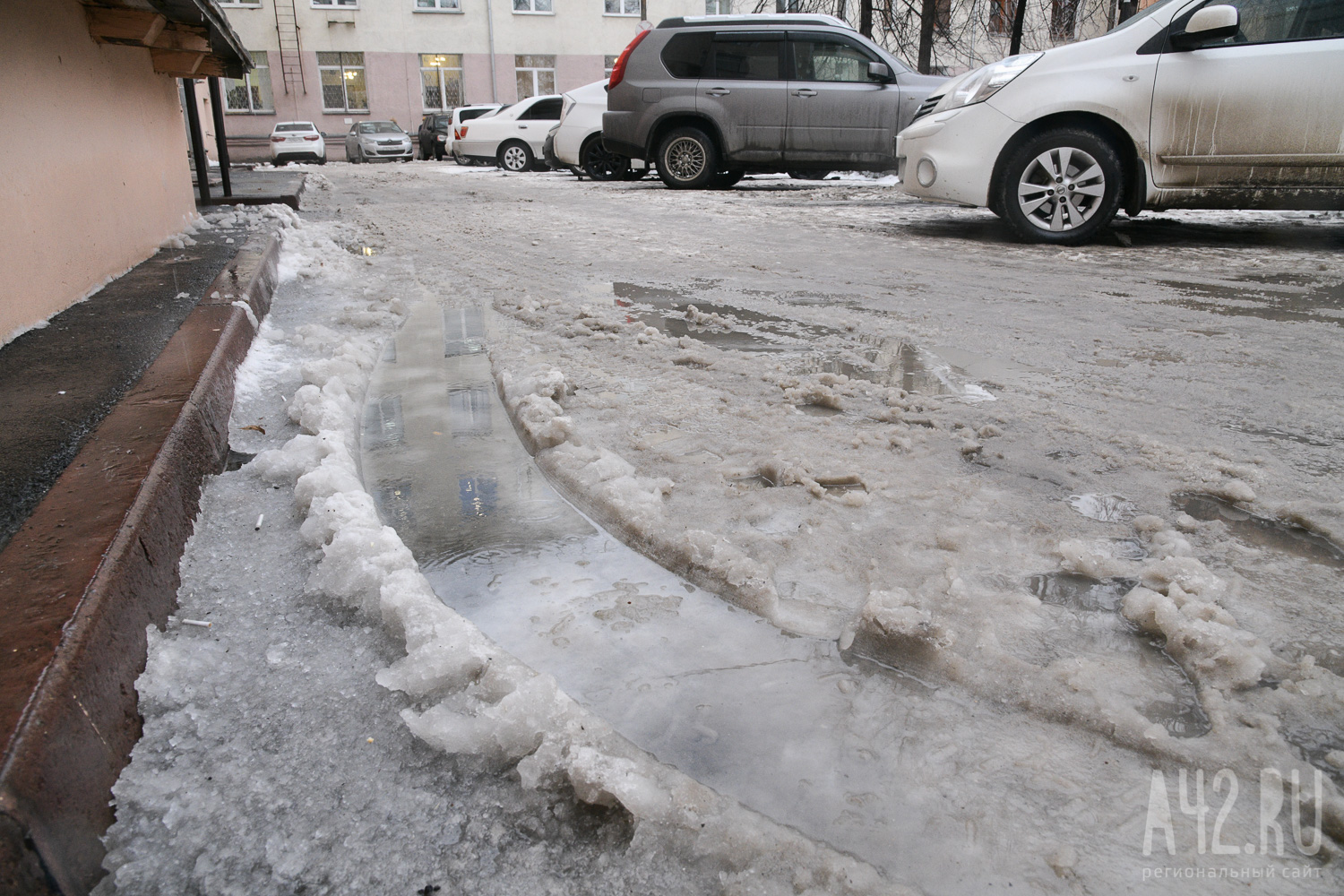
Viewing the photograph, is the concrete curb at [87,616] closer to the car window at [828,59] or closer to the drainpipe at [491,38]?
the car window at [828,59]

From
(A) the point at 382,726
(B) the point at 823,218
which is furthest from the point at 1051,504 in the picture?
(B) the point at 823,218

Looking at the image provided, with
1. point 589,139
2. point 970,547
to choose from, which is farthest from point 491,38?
point 970,547

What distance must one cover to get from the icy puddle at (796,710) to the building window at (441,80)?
3224 cm

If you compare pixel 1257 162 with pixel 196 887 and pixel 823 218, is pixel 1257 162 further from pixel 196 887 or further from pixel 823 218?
pixel 196 887

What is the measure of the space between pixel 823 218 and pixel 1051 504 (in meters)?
6.16

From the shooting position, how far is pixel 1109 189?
541 centimetres

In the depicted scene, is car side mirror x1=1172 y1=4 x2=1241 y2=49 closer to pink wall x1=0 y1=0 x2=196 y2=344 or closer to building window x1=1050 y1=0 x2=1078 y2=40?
pink wall x1=0 y1=0 x2=196 y2=344

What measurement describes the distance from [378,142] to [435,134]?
78.1 inches

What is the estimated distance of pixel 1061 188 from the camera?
5.54 meters

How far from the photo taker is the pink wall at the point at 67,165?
2.86 meters

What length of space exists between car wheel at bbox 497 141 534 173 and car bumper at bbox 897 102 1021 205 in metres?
13.6

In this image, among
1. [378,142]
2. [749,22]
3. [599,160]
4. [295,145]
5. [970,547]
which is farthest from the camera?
[378,142]

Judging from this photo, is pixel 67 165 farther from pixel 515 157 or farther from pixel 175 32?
pixel 515 157

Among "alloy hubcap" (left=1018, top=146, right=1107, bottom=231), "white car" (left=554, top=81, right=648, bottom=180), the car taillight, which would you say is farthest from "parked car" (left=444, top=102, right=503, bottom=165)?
"alloy hubcap" (left=1018, top=146, right=1107, bottom=231)
